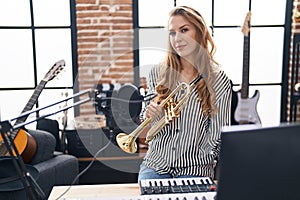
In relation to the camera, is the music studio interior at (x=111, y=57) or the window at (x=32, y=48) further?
the window at (x=32, y=48)

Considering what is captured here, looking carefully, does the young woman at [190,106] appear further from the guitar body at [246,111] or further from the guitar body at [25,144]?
the guitar body at [246,111]

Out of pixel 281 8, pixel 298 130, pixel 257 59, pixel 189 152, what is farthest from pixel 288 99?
pixel 298 130

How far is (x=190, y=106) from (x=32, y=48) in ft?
6.10

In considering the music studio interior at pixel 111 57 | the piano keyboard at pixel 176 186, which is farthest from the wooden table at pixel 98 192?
the music studio interior at pixel 111 57

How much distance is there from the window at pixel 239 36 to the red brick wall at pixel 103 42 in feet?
0.38

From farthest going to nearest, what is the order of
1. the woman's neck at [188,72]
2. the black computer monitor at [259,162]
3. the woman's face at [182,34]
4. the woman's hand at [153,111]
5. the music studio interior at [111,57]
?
the music studio interior at [111,57]
the woman's neck at [188,72]
the woman's face at [182,34]
the woman's hand at [153,111]
the black computer monitor at [259,162]

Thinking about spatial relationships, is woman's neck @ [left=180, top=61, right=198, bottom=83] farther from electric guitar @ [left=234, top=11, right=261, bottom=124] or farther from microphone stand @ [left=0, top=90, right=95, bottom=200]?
electric guitar @ [left=234, top=11, right=261, bottom=124]

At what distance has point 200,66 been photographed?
1.69 m

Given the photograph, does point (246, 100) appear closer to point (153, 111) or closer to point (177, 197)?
point (153, 111)

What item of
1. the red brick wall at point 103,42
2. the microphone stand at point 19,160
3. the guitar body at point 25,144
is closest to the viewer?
the microphone stand at point 19,160

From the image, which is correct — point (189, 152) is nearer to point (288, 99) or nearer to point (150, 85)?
point (150, 85)

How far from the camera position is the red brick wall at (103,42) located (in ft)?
9.70

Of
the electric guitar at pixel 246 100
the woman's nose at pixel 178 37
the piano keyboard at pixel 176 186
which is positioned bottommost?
the piano keyboard at pixel 176 186

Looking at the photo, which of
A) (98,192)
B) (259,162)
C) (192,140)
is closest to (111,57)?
(192,140)
